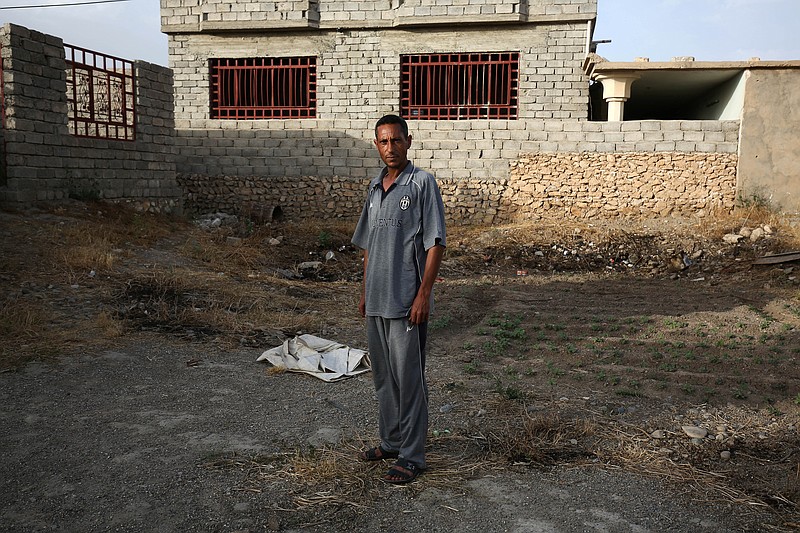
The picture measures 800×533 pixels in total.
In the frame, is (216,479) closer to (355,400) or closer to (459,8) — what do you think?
(355,400)

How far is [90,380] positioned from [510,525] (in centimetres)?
344

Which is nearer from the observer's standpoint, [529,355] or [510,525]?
[510,525]

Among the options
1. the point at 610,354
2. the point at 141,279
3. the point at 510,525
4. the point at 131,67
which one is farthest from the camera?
the point at 131,67

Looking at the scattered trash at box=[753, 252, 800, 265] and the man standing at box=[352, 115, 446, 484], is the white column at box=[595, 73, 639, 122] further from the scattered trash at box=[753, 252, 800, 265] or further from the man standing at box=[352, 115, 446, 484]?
the man standing at box=[352, 115, 446, 484]

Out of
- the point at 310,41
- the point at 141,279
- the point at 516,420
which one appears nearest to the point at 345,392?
the point at 516,420

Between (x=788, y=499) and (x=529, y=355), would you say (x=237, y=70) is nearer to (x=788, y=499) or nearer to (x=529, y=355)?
(x=529, y=355)

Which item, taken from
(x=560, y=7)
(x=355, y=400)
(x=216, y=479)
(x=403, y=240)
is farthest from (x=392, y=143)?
(x=560, y=7)

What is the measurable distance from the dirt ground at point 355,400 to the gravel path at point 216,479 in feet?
0.05

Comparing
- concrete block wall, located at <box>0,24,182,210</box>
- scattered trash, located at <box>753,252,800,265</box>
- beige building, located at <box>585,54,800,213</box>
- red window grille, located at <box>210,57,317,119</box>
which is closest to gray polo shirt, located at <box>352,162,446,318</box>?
concrete block wall, located at <box>0,24,182,210</box>

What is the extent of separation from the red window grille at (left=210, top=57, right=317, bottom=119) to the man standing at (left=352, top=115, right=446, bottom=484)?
11171 millimetres

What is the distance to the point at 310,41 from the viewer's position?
44.9 feet

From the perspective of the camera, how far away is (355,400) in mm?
4473

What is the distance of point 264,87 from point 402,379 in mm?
12160

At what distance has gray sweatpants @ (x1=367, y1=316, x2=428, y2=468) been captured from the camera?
3.16 meters
